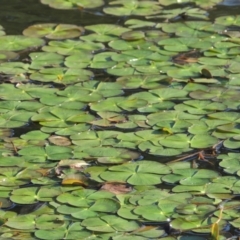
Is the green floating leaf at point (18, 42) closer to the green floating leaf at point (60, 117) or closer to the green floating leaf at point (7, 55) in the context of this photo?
the green floating leaf at point (7, 55)

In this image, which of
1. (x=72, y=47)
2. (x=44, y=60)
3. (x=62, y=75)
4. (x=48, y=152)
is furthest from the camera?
(x=72, y=47)

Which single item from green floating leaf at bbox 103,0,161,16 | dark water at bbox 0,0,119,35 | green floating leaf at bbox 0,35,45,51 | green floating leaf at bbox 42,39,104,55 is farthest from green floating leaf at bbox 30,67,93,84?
green floating leaf at bbox 103,0,161,16

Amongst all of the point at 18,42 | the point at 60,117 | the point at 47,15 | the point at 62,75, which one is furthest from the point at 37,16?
the point at 60,117

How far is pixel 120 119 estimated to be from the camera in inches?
107

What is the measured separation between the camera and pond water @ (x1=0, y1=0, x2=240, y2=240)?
2178 millimetres

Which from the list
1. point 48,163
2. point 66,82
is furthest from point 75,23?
point 48,163

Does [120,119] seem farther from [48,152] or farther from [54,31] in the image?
[54,31]

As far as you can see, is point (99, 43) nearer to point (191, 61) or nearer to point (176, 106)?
point (191, 61)

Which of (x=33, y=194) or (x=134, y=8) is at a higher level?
(x=134, y=8)

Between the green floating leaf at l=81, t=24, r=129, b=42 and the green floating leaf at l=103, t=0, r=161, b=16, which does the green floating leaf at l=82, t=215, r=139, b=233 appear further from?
the green floating leaf at l=103, t=0, r=161, b=16

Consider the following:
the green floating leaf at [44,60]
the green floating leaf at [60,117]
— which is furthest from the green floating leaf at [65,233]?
the green floating leaf at [44,60]

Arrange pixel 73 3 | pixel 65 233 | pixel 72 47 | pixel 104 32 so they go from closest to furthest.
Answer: pixel 65 233
pixel 72 47
pixel 104 32
pixel 73 3

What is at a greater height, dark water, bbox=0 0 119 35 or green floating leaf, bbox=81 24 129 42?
green floating leaf, bbox=81 24 129 42

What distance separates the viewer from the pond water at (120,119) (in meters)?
2.18
